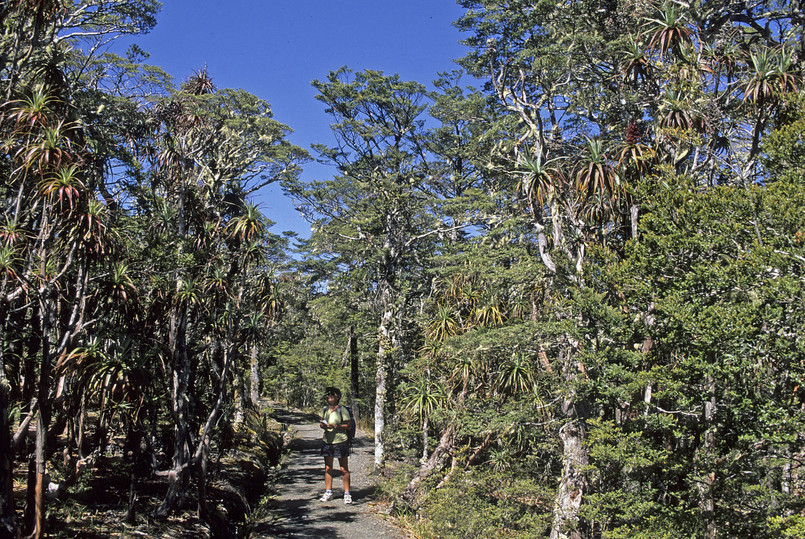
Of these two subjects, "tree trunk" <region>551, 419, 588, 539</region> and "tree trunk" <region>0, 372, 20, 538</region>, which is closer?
"tree trunk" <region>0, 372, 20, 538</region>

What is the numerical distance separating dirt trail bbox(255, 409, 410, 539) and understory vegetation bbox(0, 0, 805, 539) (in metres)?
0.51

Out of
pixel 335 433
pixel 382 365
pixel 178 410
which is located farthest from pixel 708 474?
pixel 382 365

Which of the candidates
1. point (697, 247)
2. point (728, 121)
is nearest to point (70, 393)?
point (697, 247)

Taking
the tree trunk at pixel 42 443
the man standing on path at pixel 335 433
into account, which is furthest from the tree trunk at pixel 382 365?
the tree trunk at pixel 42 443

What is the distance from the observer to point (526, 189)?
29.3 feet

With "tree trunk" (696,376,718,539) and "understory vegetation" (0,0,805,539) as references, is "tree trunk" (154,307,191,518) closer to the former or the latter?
"understory vegetation" (0,0,805,539)

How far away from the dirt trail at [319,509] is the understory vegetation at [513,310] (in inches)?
20.2

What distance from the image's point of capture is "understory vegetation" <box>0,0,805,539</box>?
5.90 meters

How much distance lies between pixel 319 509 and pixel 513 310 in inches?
218

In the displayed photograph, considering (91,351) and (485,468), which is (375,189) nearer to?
(485,468)

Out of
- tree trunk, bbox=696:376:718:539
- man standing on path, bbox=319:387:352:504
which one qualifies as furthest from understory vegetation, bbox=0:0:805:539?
man standing on path, bbox=319:387:352:504

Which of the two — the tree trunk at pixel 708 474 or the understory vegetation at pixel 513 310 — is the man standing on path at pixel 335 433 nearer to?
the understory vegetation at pixel 513 310

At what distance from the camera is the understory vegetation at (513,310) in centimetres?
590

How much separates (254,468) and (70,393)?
248 inches
